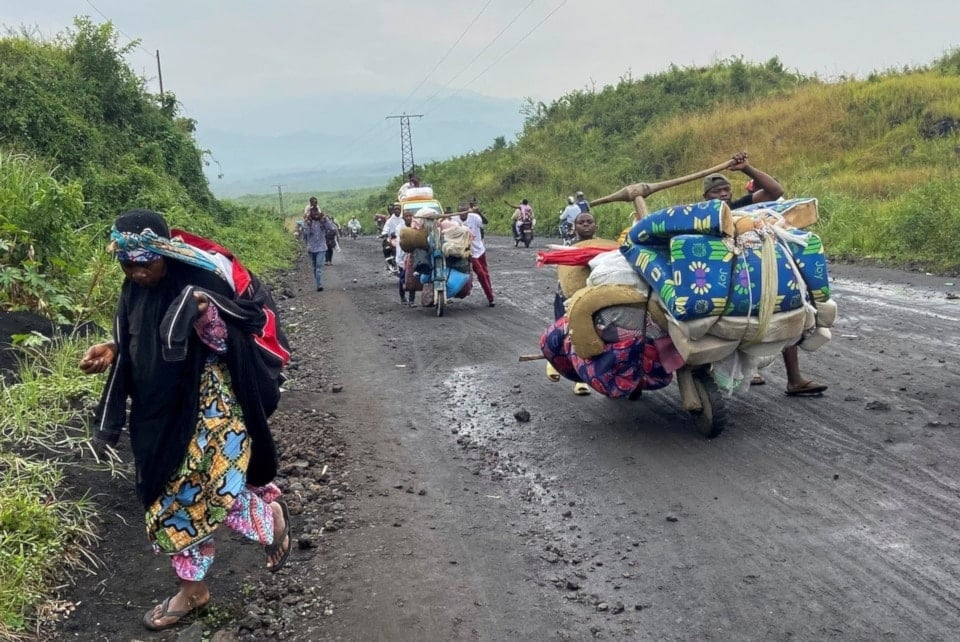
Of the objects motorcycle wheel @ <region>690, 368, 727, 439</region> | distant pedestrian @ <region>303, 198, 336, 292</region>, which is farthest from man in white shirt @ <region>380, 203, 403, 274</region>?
Result: motorcycle wheel @ <region>690, 368, 727, 439</region>

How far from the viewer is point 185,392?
13.3ft

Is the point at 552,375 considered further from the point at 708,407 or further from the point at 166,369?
the point at 166,369

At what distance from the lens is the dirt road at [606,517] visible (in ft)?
12.8

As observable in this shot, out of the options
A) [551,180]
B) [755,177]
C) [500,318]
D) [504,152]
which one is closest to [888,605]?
[755,177]

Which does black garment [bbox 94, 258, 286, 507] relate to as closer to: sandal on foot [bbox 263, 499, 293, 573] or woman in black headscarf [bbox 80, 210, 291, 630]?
woman in black headscarf [bbox 80, 210, 291, 630]

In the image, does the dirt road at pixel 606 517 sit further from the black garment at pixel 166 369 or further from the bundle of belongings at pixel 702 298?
the black garment at pixel 166 369

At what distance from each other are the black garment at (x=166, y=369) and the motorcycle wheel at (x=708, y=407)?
3.35m

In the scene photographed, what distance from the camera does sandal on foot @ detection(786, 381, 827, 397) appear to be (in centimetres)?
703

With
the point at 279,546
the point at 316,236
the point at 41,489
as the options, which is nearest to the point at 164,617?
the point at 279,546

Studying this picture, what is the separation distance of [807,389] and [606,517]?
2.80m

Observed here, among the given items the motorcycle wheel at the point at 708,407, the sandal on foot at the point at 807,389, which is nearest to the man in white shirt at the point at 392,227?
the sandal on foot at the point at 807,389

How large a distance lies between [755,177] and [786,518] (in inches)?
140

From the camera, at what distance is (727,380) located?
20.5 feet

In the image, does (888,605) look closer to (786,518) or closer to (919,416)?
(786,518)
